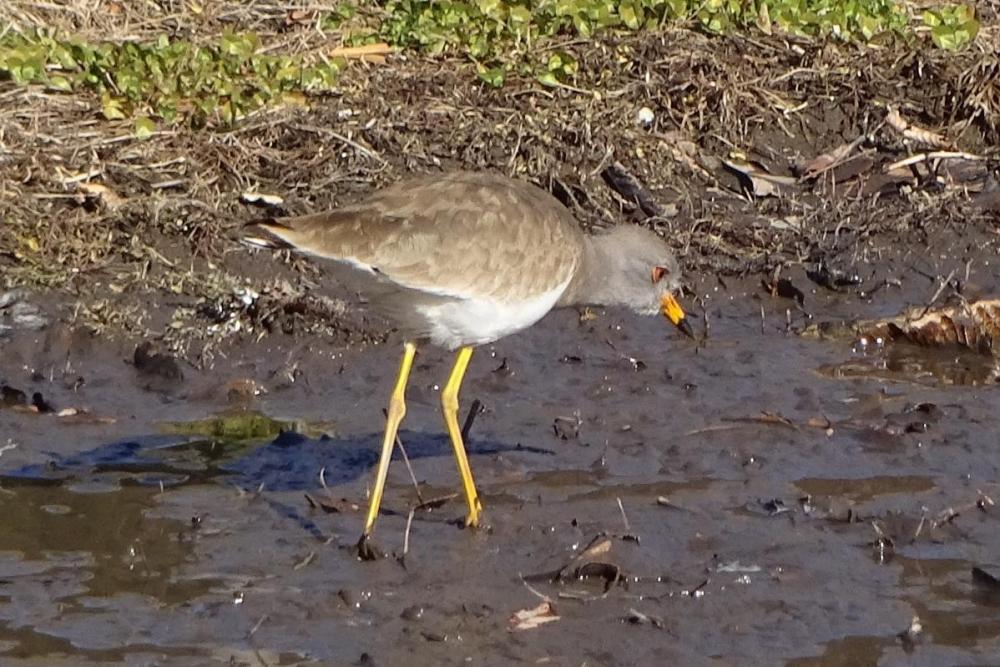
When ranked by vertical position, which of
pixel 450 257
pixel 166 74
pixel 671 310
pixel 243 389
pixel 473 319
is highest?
pixel 450 257

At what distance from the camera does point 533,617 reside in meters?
5.59

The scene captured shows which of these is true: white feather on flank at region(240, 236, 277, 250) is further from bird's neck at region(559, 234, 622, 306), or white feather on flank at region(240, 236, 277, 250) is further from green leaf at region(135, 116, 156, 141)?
green leaf at region(135, 116, 156, 141)

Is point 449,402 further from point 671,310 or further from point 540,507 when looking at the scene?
point 671,310

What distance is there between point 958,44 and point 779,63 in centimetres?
99

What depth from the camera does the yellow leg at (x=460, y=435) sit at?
21.0ft

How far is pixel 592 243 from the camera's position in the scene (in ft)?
22.6

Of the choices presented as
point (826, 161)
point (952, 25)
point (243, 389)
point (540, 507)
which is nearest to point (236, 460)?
point (243, 389)

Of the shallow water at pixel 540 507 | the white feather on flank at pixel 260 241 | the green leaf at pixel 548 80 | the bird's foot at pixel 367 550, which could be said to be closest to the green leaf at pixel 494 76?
the green leaf at pixel 548 80

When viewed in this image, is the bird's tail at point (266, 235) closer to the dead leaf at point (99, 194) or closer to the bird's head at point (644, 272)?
the bird's head at point (644, 272)

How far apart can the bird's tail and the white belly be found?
0.61 meters

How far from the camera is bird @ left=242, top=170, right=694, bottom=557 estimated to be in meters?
5.97

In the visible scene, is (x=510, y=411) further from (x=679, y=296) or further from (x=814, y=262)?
(x=814, y=262)

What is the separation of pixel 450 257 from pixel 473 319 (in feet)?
0.81

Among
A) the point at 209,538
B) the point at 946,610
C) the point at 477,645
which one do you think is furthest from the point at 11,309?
the point at 946,610
